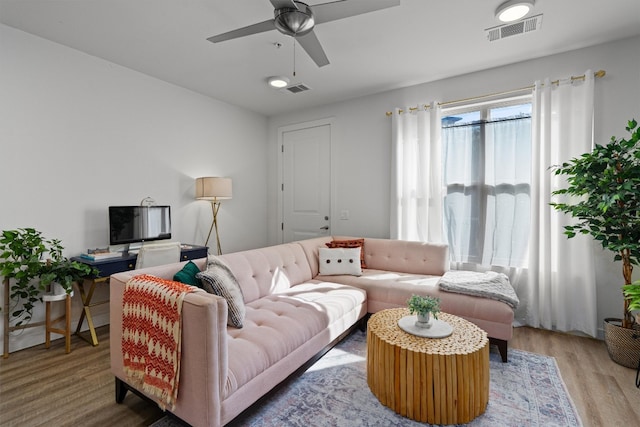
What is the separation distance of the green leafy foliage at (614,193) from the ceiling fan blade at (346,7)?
1.97m

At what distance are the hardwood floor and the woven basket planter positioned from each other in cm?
6

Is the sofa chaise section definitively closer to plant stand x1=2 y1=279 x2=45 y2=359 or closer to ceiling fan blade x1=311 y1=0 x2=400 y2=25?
ceiling fan blade x1=311 y1=0 x2=400 y2=25

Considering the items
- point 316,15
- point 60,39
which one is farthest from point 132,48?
point 316,15

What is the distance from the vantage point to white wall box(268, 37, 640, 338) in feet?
8.79

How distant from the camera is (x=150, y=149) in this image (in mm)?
3412

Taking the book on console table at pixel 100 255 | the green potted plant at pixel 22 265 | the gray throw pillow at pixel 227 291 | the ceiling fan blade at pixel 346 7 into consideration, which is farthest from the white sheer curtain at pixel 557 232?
the green potted plant at pixel 22 265

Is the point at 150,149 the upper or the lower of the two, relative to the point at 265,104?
lower

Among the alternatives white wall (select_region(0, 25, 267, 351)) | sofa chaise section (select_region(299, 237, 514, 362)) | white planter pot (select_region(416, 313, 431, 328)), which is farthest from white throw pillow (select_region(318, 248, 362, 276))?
white wall (select_region(0, 25, 267, 351))

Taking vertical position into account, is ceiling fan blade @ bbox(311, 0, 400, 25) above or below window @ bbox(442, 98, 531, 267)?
above

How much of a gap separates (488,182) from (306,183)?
2.44 m

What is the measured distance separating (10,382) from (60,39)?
2.75 m

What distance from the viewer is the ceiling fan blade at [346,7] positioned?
5.49ft

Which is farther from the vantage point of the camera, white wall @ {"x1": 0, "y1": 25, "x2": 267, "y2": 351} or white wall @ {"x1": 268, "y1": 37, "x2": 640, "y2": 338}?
white wall @ {"x1": 268, "y1": 37, "x2": 640, "y2": 338}

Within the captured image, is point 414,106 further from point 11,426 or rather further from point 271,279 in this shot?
point 11,426
